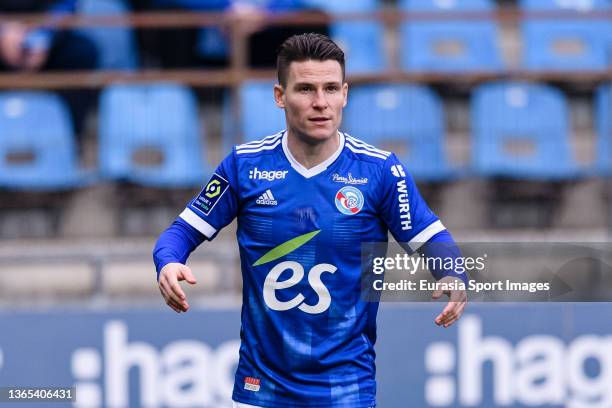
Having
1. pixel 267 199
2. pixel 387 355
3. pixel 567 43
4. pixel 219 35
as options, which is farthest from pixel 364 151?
pixel 567 43

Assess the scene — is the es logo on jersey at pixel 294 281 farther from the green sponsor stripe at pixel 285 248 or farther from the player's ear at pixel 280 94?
the player's ear at pixel 280 94

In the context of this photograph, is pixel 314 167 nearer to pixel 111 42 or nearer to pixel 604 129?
pixel 604 129

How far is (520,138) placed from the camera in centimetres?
879

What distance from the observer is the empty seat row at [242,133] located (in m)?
8.64

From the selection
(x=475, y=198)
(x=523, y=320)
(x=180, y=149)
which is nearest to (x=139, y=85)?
(x=180, y=149)

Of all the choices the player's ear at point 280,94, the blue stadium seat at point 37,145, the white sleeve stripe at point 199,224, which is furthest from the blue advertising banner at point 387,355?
the player's ear at point 280,94

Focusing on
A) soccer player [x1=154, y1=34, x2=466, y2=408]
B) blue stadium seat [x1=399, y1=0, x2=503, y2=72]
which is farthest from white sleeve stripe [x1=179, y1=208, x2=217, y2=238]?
blue stadium seat [x1=399, y1=0, x2=503, y2=72]

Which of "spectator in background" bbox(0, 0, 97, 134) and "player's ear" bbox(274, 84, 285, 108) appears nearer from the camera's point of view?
"player's ear" bbox(274, 84, 285, 108)

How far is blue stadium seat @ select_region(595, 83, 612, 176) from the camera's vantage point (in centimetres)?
855

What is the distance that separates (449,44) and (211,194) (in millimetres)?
5422

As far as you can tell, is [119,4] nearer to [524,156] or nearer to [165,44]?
[165,44]

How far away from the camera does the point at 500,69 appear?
362 inches

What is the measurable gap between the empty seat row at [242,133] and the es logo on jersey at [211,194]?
398 cm

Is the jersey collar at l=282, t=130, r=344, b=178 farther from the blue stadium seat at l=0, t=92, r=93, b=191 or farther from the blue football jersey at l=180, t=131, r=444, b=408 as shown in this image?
the blue stadium seat at l=0, t=92, r=93, b=191
